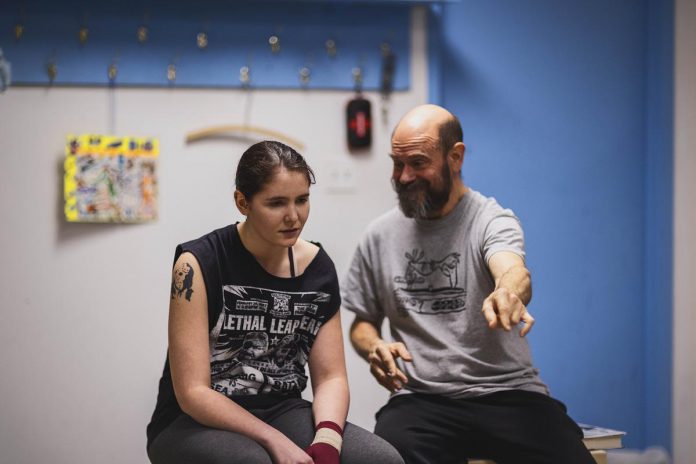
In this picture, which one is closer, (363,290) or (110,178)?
(363,290)

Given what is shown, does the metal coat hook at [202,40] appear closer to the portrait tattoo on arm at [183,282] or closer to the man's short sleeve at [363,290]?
the man's short sleeve at [363,290]

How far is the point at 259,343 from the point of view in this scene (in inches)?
64.7

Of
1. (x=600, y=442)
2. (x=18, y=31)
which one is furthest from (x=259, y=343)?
(x=18, y=31)

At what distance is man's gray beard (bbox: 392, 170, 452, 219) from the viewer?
6.37 ft

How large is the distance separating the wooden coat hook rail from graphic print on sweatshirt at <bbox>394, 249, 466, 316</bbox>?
919 millimetres

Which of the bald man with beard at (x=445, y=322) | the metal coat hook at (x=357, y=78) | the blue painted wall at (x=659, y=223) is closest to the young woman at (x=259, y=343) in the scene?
the bald man with beard at (x=445, y=322)

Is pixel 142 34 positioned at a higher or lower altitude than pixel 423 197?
higher

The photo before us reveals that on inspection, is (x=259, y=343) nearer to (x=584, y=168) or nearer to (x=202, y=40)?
(x=202, y=40)

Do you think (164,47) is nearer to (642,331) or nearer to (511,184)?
(511,184)

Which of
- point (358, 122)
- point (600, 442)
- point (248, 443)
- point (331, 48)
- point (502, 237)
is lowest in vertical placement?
point (600, 442)

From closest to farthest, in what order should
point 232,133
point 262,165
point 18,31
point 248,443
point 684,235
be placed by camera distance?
point 248,443 < point 262,165 < point 18,31 < point 232,133 < point 684,235

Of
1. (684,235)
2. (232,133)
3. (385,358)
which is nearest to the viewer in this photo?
(385,358)

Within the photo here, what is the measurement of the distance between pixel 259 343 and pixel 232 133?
1221 millimetres

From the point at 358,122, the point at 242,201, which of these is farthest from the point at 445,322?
the point at 358,122
